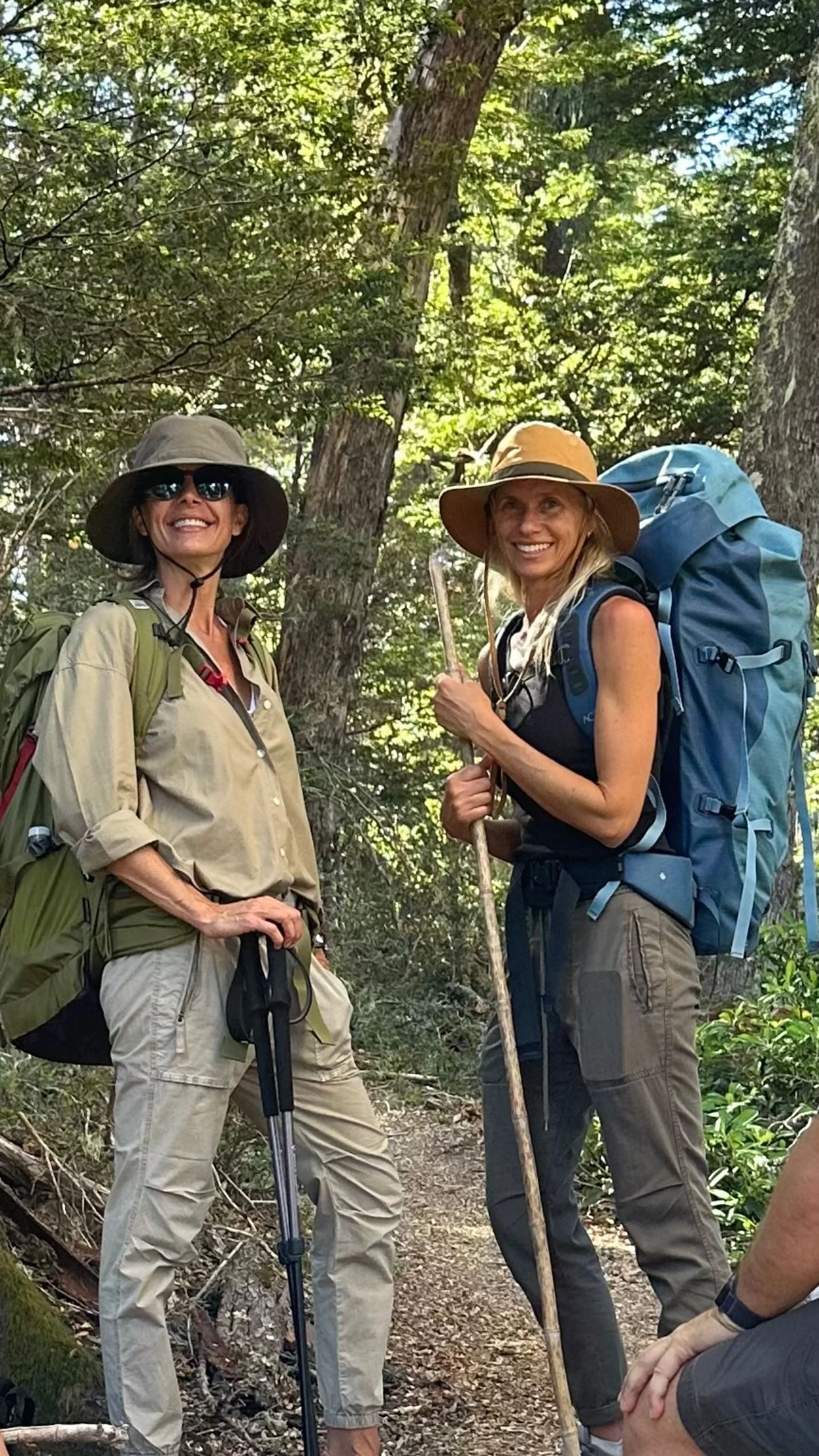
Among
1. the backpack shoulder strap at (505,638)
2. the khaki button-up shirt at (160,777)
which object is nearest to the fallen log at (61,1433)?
the khaki button-up shirt at (160,777)

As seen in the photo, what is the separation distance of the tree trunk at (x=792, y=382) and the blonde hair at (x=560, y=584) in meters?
5.05

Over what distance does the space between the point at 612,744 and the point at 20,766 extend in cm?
137

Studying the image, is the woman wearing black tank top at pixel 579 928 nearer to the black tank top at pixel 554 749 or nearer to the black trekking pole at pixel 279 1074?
the black tank top at pixel 554 749

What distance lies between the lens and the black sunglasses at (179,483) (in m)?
3.63

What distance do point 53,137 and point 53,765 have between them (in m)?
1.70

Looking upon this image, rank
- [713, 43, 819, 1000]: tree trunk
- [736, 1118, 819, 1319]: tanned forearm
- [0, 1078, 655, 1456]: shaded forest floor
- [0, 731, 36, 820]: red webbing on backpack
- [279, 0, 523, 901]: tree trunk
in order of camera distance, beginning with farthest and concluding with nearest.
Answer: [713, 43, 819, 1000]: tree trunk, [279, 0, 523, 901]: tree trunk, [0, 1078, 655, 1456]: shaded forest floor, [0, 731, 36, 820]: red webbing on backpack, [736, 1118, 819, 1319]: tanned forearm

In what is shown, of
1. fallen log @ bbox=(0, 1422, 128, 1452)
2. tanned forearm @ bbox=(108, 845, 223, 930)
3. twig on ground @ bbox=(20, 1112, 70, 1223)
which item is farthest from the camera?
twig on ground @ bbox=(20, 1112, 70, 1223)

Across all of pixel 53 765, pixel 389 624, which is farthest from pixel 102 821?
pixel 389 624

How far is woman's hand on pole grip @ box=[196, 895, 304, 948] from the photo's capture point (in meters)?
3.31

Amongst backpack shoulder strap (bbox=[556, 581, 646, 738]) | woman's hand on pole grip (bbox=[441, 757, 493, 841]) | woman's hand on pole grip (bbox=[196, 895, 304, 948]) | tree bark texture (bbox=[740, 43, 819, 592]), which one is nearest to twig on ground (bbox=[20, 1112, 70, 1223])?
woman's hand on pole grip (bbox=[196, 895, 304, 948])

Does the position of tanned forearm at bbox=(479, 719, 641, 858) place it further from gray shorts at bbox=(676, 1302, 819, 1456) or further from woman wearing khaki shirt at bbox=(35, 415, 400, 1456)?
gray shorts at bbox=(676, 1302, 819, 1456)

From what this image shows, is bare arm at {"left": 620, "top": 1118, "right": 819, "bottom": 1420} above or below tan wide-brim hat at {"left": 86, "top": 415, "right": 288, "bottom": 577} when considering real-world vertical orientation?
below

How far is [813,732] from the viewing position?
15.8 metres

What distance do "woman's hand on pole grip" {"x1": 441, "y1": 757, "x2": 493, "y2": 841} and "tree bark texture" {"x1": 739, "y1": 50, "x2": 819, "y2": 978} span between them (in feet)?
17.7
